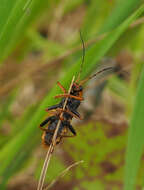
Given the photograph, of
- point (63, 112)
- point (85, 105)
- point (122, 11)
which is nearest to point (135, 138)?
point (63, 112)

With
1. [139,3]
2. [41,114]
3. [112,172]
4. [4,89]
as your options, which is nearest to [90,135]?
[112,172]

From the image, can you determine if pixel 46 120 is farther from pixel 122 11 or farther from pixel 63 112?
pixel 122 11

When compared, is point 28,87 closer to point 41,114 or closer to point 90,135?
point 90,135

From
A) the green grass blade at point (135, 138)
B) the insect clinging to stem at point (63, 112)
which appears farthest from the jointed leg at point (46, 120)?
the green grass blade at point (135, 138)

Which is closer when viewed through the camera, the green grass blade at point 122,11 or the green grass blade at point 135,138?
the green grass blade at point 135,138

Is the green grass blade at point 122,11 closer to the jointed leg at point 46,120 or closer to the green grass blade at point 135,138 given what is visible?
the green grass blade at point 135,138

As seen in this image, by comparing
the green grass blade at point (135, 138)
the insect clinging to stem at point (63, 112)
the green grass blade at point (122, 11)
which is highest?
the green grass blade at point (122, 11)

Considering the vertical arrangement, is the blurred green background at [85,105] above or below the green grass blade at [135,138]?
above

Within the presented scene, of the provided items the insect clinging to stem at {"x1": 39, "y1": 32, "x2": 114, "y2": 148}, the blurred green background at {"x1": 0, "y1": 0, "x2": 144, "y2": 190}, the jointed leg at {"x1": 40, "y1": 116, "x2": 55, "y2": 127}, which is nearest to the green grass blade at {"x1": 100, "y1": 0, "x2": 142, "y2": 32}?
the blurred green background at {"x1": 0, "y1": 0, "x2": 144, "y2": 190}
